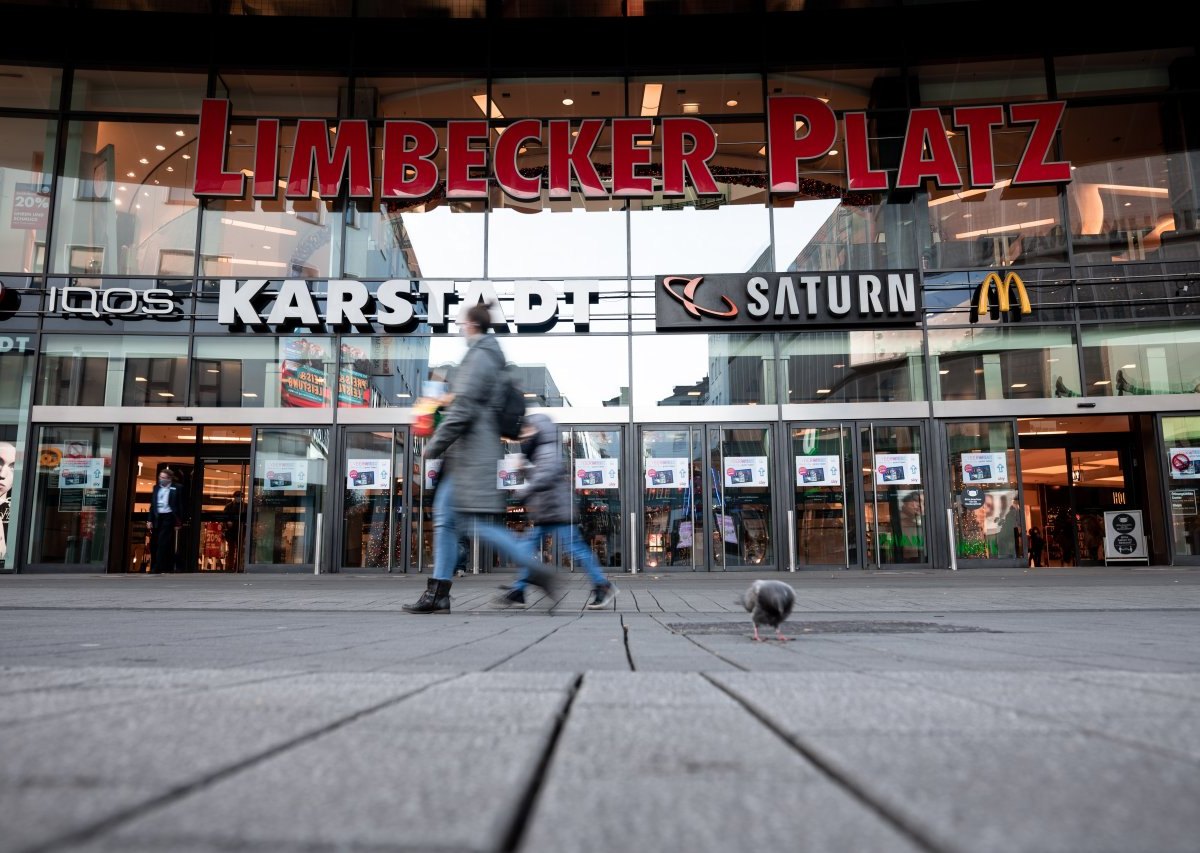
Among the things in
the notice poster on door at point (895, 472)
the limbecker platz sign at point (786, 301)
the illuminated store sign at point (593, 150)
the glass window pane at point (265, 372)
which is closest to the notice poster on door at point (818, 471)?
the notice poster on door at point (895, 472)

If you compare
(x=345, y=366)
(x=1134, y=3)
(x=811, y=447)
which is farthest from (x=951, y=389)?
(x=345, y=366)

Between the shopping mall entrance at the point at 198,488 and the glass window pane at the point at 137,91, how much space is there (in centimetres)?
561

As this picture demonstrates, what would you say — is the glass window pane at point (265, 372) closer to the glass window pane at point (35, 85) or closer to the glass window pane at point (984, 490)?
the glass window pane at point (35, 85)

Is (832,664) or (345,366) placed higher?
(345,366)

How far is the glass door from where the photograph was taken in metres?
12.7

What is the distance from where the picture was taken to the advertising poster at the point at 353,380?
1312 cm

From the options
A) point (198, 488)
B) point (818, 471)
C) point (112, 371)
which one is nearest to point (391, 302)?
point (112, 371)

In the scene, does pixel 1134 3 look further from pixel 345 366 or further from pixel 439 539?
pixel 439 539

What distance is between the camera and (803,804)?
84 centimetres

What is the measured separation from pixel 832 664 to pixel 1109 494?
49.6ft

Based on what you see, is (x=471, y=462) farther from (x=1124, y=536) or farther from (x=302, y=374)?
(x=1124, y=536)

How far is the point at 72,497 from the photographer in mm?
12758

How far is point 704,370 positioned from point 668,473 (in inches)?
72.0

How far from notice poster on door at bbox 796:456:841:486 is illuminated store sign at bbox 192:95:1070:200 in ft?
15.0
